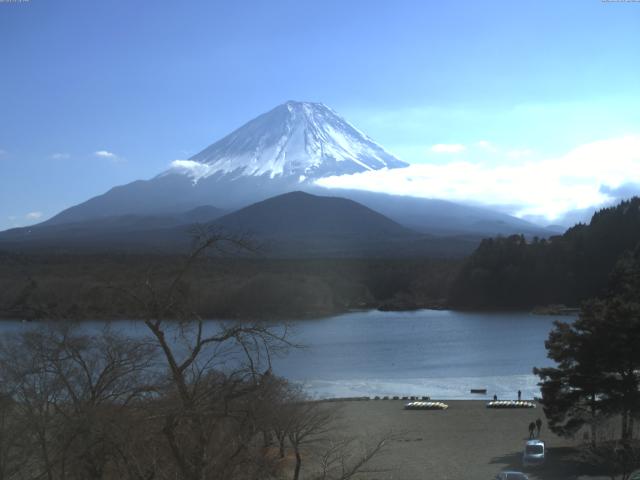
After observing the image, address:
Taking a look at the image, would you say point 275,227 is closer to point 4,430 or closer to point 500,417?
point 500,417

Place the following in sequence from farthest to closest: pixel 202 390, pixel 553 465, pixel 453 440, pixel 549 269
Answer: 1. pixel 549 269
2. pixel 453 440
3. pixel 553 465
4. pixel 202 390

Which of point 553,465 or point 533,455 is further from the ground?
point 533,455

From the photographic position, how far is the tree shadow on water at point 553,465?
30.7 feet

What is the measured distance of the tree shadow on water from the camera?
935cm

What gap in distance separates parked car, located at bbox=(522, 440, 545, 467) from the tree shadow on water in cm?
7

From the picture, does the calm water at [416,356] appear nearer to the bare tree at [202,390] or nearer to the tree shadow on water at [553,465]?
the tree shadow on water at [553,465]

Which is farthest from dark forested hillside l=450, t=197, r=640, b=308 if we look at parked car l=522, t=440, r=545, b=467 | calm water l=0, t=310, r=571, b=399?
parked car l=522, t=440, r=545, b=467

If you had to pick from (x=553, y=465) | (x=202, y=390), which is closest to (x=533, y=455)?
(x=553, y=465)

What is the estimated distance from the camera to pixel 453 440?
12.4m

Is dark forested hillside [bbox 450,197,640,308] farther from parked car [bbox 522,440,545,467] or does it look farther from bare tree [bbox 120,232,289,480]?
bare tree [bbox 120,232,289,480]

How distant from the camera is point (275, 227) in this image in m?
78.8

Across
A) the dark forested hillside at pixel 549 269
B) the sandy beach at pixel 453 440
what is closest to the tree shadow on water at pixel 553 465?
the sandy beach at pixel 453 440

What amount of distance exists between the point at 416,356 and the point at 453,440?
12705mm

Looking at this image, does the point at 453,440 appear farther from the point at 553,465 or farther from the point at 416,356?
the point at 416,356
